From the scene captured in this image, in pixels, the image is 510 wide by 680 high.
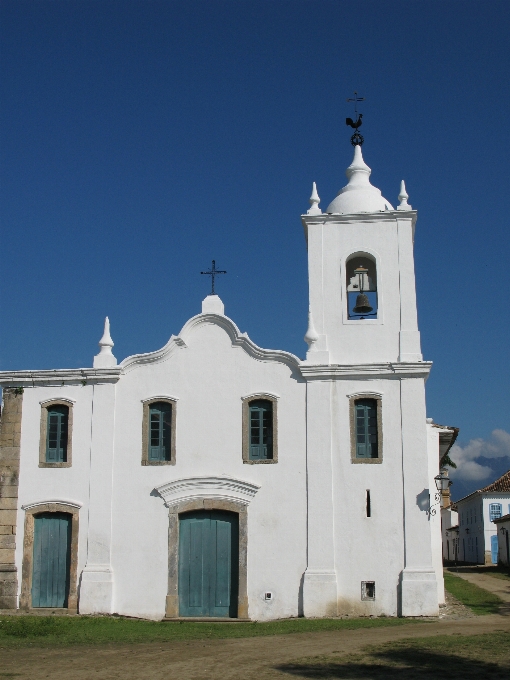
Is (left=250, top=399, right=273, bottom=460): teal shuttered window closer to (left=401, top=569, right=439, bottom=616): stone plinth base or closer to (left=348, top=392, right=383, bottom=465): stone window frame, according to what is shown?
(left=348, top=392, right=383, bottom=465): stone window frame

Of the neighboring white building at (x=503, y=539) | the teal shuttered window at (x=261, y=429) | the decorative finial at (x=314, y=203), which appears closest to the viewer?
the teal shuttered window at (x=261, y=429)

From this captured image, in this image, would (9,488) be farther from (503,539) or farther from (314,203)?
→ (503,539)

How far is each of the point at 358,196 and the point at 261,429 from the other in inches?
244

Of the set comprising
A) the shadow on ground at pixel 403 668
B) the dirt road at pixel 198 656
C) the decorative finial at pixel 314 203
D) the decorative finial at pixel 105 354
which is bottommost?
the dirt road at pixel 198 656

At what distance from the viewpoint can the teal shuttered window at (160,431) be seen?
18.8 meters

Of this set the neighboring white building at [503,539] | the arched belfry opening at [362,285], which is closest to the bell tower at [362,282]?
the arched belfry opening at [362,285]

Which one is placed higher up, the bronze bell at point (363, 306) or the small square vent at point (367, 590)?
the bronze bell at point (363, 306)

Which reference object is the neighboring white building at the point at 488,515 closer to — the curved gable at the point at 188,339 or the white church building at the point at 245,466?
the white church building at the point at 245,466

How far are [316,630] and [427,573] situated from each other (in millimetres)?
3078

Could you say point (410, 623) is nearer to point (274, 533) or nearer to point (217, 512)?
point (274, 533)

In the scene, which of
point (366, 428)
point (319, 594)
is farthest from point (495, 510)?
point (319, 594)

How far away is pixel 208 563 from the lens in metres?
18.1

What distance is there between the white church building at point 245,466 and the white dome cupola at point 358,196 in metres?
0.08

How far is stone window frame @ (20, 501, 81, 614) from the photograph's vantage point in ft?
60.0
